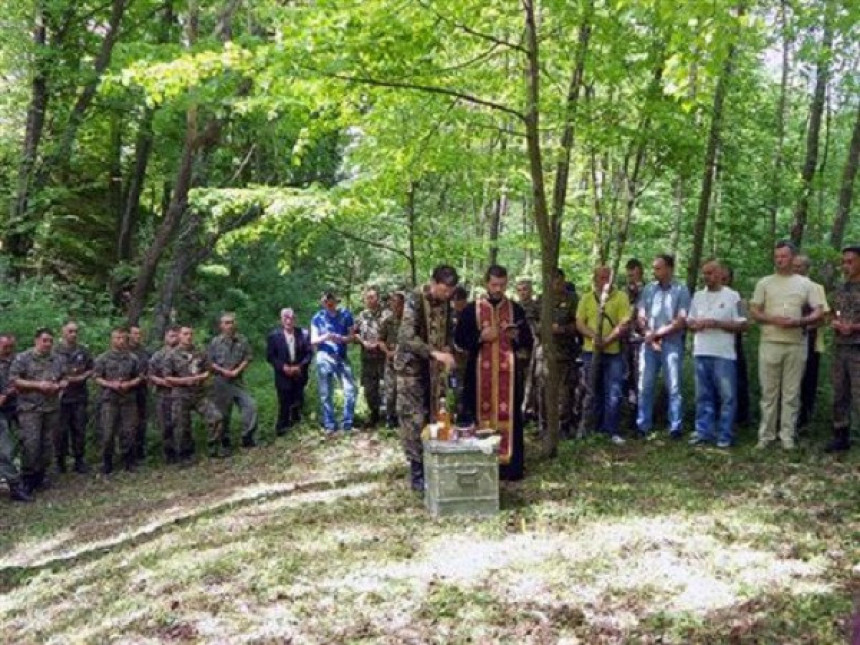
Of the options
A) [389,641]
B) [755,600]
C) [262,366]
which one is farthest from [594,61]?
[262,366]

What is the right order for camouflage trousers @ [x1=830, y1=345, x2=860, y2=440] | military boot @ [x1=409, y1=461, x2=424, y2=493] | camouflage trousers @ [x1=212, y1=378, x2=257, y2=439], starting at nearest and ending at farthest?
military boot @ [x1=409, y1=461, x2=424, y2=493], camouflage trousers @ [x1=830, y1=345, x2=860, y2=440], camouflage trousers @ [x1=212, y1=378, x2=257, y2=439]

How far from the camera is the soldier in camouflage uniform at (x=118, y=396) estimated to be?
39.6 feet

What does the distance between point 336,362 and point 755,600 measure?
7872 mm

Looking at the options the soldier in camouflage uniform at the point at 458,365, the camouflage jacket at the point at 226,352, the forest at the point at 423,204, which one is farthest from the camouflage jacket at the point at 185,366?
the soldier in camouflage uniform at the point at 458,365

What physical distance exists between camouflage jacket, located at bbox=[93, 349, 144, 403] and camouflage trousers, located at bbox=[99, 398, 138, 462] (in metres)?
0.08

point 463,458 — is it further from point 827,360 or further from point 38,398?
point 38,398

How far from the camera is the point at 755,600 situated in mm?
5082

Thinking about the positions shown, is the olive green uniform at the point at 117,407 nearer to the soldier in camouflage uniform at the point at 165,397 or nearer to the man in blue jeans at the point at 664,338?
the soldier in camouflage uniform at the point at 165,397

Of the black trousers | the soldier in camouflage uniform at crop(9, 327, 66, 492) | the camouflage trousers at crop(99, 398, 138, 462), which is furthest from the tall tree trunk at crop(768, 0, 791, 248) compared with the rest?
the soldier in camouflage uniform at crop(9, 327, 66, 492)

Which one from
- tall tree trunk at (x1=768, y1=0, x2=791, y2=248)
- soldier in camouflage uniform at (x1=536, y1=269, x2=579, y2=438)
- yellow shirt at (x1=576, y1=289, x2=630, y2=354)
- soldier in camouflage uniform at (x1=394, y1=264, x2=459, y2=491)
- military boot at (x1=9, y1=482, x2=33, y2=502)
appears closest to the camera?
soldier in camouflage uniform at (x1=394, y1=264, x2=459, y2=491)

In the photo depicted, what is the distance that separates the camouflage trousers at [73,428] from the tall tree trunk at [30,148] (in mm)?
4649

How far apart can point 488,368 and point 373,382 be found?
13.9 feet

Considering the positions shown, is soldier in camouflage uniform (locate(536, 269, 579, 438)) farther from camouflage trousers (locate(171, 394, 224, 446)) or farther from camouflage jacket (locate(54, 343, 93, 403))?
camouflage jacket (locate(54, 343, 93, 403))

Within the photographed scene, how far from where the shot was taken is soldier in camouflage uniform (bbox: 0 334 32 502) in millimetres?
10969
